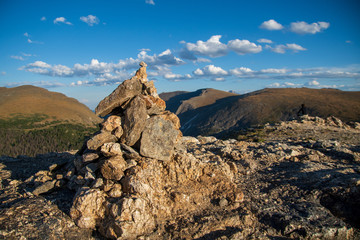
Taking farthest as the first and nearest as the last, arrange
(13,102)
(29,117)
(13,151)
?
(13,102)
(29,117)
(13,151)

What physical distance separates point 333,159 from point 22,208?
61.0 feet

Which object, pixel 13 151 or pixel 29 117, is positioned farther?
pixel 29 117

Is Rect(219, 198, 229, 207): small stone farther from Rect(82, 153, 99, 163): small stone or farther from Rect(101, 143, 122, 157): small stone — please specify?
Rect(82, 153, 99, 163): small stone

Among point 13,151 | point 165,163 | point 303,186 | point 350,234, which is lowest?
point 13,151

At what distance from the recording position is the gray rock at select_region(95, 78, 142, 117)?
1204 cm

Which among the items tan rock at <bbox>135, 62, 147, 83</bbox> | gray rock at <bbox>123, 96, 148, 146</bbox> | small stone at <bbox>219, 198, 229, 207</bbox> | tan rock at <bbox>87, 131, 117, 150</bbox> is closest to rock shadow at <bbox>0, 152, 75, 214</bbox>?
tan rock at <bbox>87, 131, 117, 150</bbox>

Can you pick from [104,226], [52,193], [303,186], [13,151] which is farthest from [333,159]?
[13,151]

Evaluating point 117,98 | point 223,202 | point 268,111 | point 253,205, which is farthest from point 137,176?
point 268,111

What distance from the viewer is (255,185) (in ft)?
38.2

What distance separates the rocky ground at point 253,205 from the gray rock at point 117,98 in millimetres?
4267

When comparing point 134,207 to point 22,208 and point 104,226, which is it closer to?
point 104,226

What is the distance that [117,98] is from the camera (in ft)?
39.6

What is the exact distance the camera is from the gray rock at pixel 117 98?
12039 millimetres

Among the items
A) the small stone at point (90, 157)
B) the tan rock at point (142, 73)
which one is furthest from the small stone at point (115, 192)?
the tan rock at point (142, 73)
